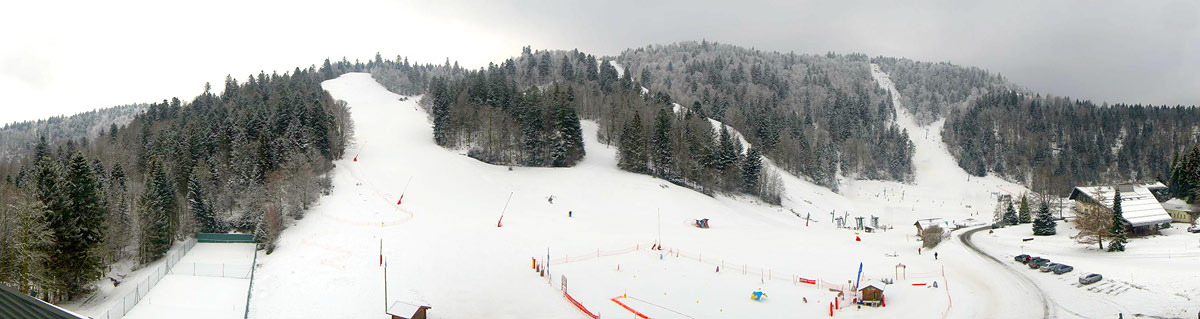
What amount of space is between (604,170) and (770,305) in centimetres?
4963

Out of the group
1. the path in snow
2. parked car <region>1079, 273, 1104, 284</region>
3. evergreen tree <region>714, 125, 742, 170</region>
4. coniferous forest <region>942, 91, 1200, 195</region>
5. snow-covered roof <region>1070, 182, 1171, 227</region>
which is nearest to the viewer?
the path in snow

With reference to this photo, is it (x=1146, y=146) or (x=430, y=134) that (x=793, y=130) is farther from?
(x=1146, y=146)

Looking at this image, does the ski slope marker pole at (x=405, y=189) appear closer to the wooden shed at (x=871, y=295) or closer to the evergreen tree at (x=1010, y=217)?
the wooden shed at (x=871, y=295)

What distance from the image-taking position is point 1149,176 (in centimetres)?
14475

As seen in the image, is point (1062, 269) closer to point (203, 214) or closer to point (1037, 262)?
point (1037, 262)

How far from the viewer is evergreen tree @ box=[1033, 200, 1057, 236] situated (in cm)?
5431

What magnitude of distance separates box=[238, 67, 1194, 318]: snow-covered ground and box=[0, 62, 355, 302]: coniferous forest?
4.76 metres

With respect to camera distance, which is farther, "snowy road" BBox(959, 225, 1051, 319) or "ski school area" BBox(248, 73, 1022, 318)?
"ski school area" BBox(248, 73, 1022, 318)

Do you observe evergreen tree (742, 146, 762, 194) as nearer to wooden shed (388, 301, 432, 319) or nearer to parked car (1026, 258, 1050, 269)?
parked car (1026, 258, 1050, 269)

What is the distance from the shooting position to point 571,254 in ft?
148

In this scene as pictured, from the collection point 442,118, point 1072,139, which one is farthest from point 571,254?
point 1072,139

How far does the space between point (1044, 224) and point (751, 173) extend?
122 ft

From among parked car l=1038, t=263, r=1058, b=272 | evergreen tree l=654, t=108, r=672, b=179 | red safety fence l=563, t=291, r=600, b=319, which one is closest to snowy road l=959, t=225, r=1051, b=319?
parked car l=1038, t=263, r=1058, b=272

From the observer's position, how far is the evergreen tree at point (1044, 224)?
54312 millimetres
